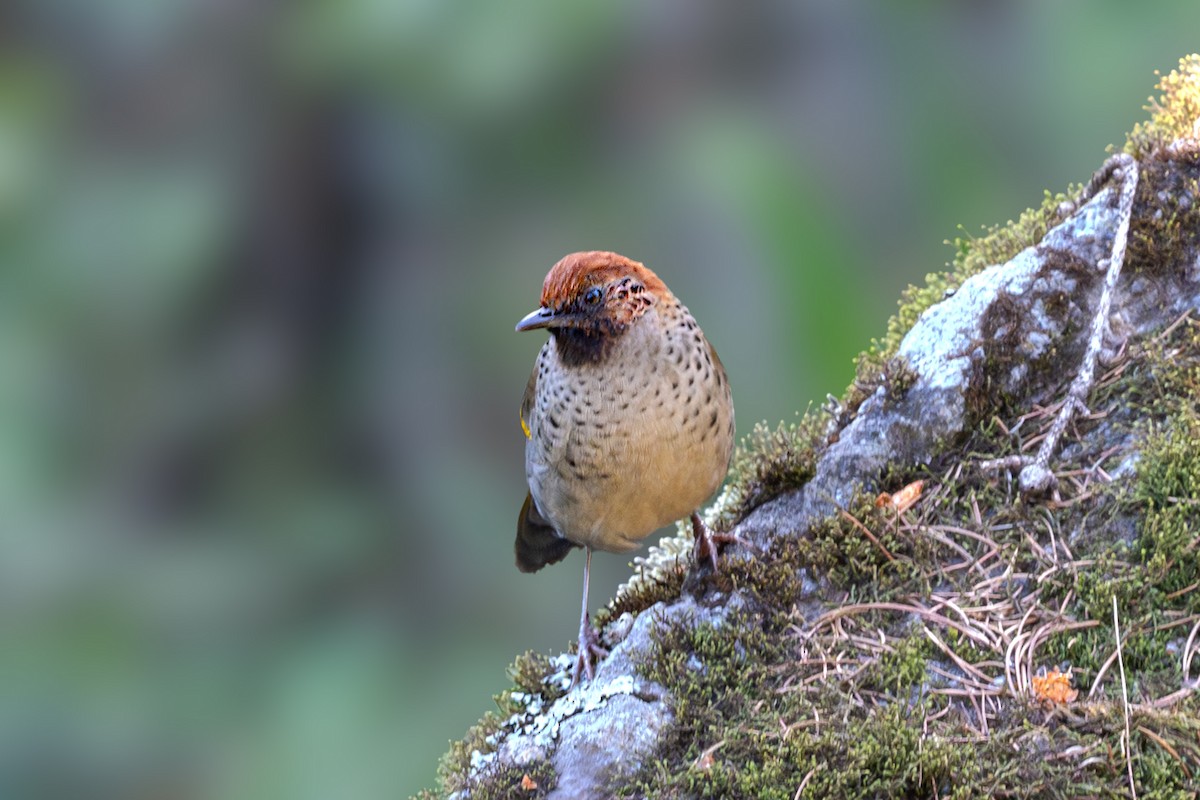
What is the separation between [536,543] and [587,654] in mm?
675

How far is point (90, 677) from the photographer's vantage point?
452cm

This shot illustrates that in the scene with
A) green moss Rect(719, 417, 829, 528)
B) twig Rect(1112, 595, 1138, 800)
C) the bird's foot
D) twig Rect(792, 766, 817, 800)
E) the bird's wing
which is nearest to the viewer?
twig Rect(1112, 595, 1138, 800)

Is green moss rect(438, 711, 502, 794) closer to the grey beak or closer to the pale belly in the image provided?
the pale belly

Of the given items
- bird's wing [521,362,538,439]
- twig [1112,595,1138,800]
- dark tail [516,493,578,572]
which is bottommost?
twig [1112,595,1138,800]

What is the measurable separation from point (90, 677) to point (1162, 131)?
14.5 ft

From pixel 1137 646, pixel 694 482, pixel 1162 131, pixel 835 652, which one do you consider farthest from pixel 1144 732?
pixel 1162 131

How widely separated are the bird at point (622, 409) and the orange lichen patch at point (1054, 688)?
800 mm

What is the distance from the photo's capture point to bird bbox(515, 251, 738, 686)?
2729 millimetres

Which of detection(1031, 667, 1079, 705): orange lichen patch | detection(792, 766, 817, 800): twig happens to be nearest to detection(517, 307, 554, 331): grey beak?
detection(792, 766, 817, 800): twig

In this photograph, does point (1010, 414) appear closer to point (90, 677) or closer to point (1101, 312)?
point (1101, 312)

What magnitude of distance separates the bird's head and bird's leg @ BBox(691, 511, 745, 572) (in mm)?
523

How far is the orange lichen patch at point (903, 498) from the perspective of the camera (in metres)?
2.72

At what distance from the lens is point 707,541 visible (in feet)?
9.09

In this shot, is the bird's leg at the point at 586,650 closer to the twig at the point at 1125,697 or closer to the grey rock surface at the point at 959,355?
the grey rock surface at the point at 959,355
